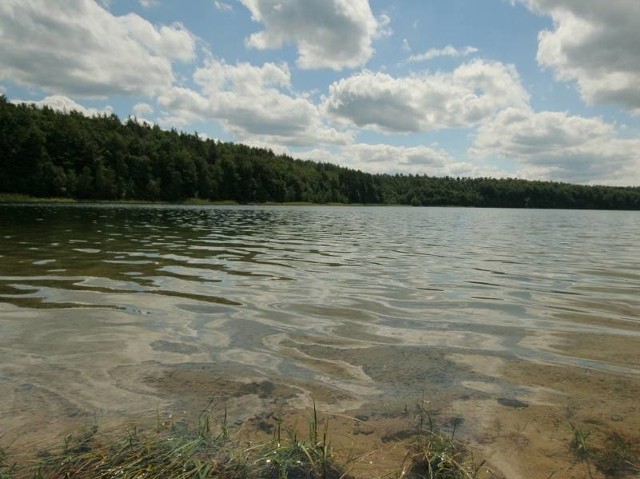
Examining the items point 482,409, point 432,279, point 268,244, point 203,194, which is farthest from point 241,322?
point 203,194

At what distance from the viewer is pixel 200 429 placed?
4.10 meters

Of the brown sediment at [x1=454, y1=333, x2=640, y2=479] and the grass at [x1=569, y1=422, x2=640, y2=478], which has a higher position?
the grass at [x1=569, y1=422, x2=640, y2=478]

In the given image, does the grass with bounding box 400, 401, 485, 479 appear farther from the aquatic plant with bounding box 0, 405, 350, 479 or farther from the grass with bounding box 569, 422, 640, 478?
the grass with bounding box 569, 422, 640, 478

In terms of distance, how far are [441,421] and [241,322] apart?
470 cm

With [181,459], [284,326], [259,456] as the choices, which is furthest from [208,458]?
[284,326]

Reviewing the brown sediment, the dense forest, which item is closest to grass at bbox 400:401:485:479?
the brown sediment

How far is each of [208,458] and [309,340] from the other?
377 cm

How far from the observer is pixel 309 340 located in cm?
731

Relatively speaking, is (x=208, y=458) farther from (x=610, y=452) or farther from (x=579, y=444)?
(x=610, y=452)

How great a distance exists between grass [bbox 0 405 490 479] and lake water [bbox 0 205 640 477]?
1.87 feet

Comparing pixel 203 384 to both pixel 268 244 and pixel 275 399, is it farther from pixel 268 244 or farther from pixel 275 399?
pixel 268 244

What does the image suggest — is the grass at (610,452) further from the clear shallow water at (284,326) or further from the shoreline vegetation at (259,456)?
the clear shallow water at (284,326)

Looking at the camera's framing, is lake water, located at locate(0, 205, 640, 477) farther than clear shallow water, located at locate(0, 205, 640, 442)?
No

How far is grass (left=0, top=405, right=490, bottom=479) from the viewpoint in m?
3.37
